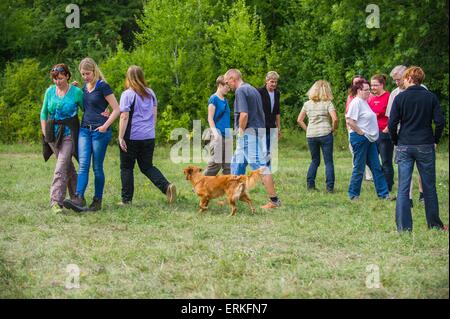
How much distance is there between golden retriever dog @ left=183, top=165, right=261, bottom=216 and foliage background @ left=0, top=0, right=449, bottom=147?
6686 mm

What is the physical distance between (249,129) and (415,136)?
8.54ft

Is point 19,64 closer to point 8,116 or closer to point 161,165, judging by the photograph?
point 8,116

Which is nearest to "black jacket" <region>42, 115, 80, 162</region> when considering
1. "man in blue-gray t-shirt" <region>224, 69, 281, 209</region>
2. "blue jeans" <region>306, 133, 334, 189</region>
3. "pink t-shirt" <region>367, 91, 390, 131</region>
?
"man in blue-gray t-shirt" <region>224, 69, 281, 209</region>

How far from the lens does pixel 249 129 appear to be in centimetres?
1036

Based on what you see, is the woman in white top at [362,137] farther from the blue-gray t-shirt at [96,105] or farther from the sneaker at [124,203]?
the blue-gray t-shirt at [96,105]

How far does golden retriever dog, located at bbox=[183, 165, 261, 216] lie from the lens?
32.1ft

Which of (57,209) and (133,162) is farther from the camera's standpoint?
(133,162)

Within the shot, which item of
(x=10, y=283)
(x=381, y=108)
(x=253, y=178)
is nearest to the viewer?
(x=10, y=283)

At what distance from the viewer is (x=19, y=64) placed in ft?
90.4

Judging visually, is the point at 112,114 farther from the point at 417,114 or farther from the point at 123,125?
the point at 417,114

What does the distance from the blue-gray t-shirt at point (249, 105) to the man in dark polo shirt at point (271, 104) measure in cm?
161

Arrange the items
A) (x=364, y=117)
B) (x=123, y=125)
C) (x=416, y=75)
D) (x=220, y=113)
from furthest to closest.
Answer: (x=220, y=113) → (x=364, y=117) → (x=123, y=125) → (x=416, y=75)

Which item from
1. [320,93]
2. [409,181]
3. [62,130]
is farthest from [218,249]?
[320,93]
